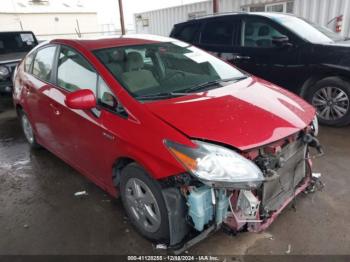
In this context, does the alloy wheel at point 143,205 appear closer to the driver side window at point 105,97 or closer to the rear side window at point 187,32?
the driver side window at point 105,97

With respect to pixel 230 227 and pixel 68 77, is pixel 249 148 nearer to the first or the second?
pixel 230 227

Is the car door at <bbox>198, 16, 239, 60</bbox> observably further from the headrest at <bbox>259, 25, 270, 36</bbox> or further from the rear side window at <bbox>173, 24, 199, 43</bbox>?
the headrest at <bbox>259, 25, 270, 36</bbox>

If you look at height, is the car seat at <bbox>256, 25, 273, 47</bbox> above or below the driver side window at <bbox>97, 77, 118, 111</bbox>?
above

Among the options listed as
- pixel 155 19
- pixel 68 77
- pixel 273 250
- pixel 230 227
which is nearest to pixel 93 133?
pixel 68 77

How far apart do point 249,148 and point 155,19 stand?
1109cm

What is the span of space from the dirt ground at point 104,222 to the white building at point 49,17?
19.9 m

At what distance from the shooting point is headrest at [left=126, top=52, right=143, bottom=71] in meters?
2.66

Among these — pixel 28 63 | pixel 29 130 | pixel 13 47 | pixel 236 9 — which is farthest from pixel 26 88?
pixel 236 9

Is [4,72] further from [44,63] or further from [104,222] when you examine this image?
[104,222]

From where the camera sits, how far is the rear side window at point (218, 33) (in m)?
5.17

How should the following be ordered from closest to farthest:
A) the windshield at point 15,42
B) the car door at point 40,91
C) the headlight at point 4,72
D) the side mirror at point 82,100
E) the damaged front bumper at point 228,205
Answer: the damaged front bumper at point 228,205, the side mirror at point 82,100, the car door at point 40,91, the headlight at point 4,72, the windshield at point 15,42

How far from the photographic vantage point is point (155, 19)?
1195 centimetres

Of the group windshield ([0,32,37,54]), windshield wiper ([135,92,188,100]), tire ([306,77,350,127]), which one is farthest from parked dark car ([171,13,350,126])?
windshield ([0,32,37,54])

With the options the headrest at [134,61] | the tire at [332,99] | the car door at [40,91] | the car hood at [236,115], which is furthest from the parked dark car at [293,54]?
the car door at [40,91]
